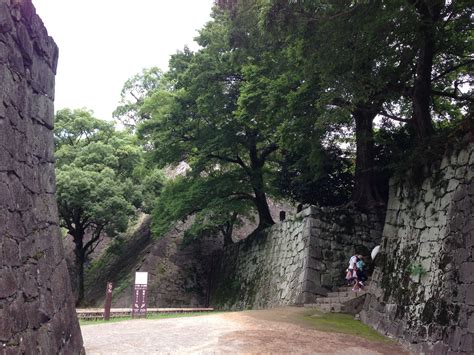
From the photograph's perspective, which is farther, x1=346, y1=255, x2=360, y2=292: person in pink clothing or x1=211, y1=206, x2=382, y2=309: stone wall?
x1=211, y1=206, x2=382, y2=309: stone wall

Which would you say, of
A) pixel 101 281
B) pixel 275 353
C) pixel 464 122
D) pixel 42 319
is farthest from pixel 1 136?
pixel 101 281

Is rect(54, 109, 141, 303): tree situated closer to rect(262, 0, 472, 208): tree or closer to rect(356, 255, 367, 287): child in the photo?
rect(356, 255, 367, 287): child

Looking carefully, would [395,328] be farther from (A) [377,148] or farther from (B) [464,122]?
(A) [377,148]

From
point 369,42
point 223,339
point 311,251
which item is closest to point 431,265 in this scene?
point 223,339

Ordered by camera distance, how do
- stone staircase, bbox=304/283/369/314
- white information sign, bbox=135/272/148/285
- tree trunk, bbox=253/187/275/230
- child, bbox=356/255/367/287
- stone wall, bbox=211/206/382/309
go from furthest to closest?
tree trunk, bbox=253/187/275/230 < stone wall, bbox=211/206/382/309 < white information sign, bbox=135/272/148/285 < child, bbox=356/255/367/287 < stone staircase, bbox=304/283/369/314

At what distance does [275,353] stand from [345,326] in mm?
3055

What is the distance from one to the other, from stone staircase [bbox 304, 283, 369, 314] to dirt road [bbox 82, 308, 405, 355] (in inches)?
73.8

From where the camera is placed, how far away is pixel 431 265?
25.1ft

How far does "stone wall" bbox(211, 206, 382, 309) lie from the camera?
39.9 feet

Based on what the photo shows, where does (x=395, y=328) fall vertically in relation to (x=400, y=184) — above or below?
below

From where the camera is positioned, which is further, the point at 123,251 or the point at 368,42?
the point at 123,251

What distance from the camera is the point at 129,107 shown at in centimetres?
3422

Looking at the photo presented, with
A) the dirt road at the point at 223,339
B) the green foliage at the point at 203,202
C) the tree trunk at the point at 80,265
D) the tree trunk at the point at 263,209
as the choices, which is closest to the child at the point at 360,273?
the dirt road at the point at 223,339

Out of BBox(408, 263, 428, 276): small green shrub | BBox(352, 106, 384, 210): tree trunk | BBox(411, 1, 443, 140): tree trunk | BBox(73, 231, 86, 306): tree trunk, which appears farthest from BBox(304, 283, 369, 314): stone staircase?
BBox(73, 231, 86, 306): tree trunk
